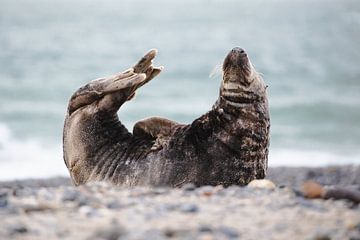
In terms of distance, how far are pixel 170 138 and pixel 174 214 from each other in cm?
300

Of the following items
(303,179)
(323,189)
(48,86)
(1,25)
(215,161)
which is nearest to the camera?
(323,189)

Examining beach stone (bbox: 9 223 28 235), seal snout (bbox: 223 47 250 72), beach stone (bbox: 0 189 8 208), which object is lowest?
beach stone (bbox: 9 223 28 235)

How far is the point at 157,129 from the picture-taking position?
7801mm

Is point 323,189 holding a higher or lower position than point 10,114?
lower

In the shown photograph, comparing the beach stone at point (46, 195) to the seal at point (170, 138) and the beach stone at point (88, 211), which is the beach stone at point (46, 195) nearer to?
the beach stone at point (88, 211)

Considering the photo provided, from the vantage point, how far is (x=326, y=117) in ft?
70.4

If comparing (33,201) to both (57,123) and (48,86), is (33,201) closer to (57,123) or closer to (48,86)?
(57,123)

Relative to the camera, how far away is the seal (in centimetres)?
727

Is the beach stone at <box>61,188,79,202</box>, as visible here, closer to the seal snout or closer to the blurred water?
the seal snout

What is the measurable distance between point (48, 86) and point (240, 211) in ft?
67.0

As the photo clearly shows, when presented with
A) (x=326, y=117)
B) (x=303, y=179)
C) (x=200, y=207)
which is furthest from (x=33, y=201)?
(x=326, y=117)

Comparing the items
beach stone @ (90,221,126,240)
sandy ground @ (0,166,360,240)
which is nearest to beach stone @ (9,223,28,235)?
sandy ground @ (0,166,360,240)

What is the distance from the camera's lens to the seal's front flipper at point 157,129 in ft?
25.0

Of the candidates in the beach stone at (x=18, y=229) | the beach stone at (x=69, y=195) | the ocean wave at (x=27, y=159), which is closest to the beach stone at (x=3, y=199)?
the beach stone at (x=69, y=195)
